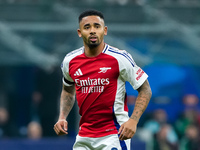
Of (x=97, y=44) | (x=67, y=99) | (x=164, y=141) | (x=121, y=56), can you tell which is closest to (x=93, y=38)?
(x=97, y=44)

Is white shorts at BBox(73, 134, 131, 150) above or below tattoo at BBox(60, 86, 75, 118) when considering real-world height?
below

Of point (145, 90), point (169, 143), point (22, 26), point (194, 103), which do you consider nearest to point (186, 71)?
point (194, 103)

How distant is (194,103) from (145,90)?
21.9 feet

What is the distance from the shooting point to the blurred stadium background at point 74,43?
12.2 metres

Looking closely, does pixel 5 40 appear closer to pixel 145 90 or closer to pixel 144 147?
pixel 144 147

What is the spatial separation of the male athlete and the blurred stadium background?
5.78 m

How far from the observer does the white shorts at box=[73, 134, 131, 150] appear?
236 inches

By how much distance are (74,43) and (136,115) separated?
6507 mm

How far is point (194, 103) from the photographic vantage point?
12.5 meters

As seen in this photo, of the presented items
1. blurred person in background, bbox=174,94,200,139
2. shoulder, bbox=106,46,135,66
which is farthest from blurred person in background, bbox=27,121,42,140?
shoulder, bbox=106,46,135,66

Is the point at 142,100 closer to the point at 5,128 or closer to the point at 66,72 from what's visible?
the point at 66,72

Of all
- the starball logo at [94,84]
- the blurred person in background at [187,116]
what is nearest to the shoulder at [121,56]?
the starball logo at [94,84]

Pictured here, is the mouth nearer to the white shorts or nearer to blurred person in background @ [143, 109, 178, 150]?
the white shorts

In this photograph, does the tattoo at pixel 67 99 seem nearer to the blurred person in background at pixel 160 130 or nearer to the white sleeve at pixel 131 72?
the white sleeve at pixel 131 72
